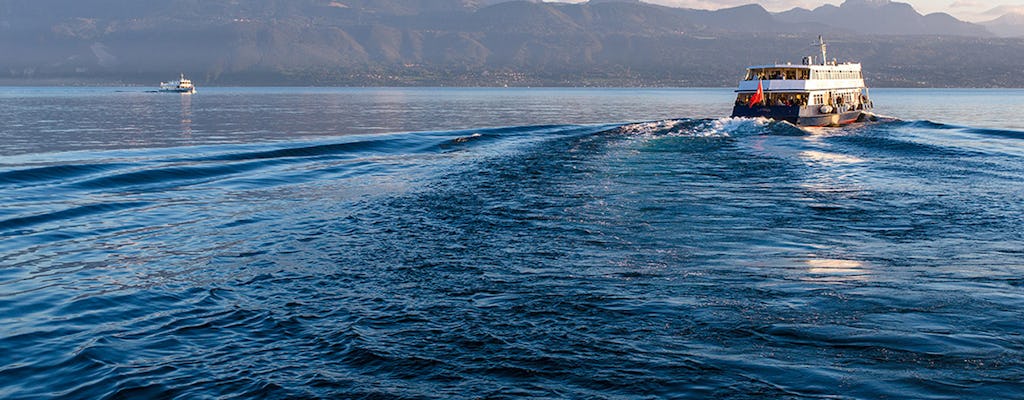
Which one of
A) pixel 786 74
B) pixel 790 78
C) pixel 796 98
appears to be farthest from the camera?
pixel 786 74

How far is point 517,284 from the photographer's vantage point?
50.6 feet

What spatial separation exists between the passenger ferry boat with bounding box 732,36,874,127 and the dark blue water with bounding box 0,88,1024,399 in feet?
98.2

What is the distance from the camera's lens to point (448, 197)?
90.8 ft

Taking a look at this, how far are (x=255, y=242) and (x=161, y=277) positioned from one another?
389 cm

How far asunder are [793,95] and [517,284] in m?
58.0

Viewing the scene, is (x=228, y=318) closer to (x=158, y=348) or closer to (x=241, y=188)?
(x=158, y=348)

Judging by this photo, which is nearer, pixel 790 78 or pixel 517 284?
pixel 517 284

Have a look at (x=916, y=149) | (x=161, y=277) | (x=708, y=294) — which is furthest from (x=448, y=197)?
(x=916, y=149)

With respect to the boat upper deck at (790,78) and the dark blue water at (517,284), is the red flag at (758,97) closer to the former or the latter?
the boat upper deck at (790,78)

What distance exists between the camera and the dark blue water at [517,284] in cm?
1072

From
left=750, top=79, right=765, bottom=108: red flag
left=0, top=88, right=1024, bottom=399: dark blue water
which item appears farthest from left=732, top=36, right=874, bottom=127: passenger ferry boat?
left=0, top=88, right=1024, bottom=399: dark blue water

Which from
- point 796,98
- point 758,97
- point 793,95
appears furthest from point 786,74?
point 758,97

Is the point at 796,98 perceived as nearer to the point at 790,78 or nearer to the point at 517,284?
the point at 790,78

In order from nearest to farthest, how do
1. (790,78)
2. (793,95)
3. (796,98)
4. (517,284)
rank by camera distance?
(517,284) < (796,98) < (793,95) < (790,78)
